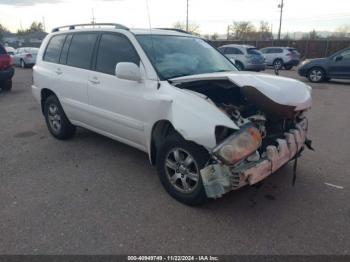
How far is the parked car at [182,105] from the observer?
2975mm

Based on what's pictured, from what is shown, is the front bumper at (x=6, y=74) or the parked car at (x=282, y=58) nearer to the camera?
the front bumper at (x=6, y=74)

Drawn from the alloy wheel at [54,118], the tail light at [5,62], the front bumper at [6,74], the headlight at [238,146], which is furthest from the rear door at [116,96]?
the front bumper at [6,74]

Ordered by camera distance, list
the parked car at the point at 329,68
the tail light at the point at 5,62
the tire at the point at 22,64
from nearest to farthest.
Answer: the tail light at the point at 5,62 → the parked car at the point at 329,68 → the tire at the point at 22,64

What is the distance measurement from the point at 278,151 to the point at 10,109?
766cm

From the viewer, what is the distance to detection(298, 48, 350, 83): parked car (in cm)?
1313

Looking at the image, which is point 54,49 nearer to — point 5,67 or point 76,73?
point 76,73

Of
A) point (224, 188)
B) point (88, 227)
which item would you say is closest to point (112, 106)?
point (88, 227)

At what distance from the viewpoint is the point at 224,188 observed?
2.95 metres

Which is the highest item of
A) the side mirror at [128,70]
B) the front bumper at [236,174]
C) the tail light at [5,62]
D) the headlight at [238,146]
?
the side mirror at [128,70]

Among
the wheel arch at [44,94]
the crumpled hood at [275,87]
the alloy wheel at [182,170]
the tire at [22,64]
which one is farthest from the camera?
the tire at [22,64]

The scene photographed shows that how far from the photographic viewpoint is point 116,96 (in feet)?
13.4

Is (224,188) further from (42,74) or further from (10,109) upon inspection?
(10,109)

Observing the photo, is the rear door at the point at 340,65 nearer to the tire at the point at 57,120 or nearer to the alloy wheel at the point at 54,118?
the tire at the point at 57,120

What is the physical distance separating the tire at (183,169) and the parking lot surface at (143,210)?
0.47 feet
